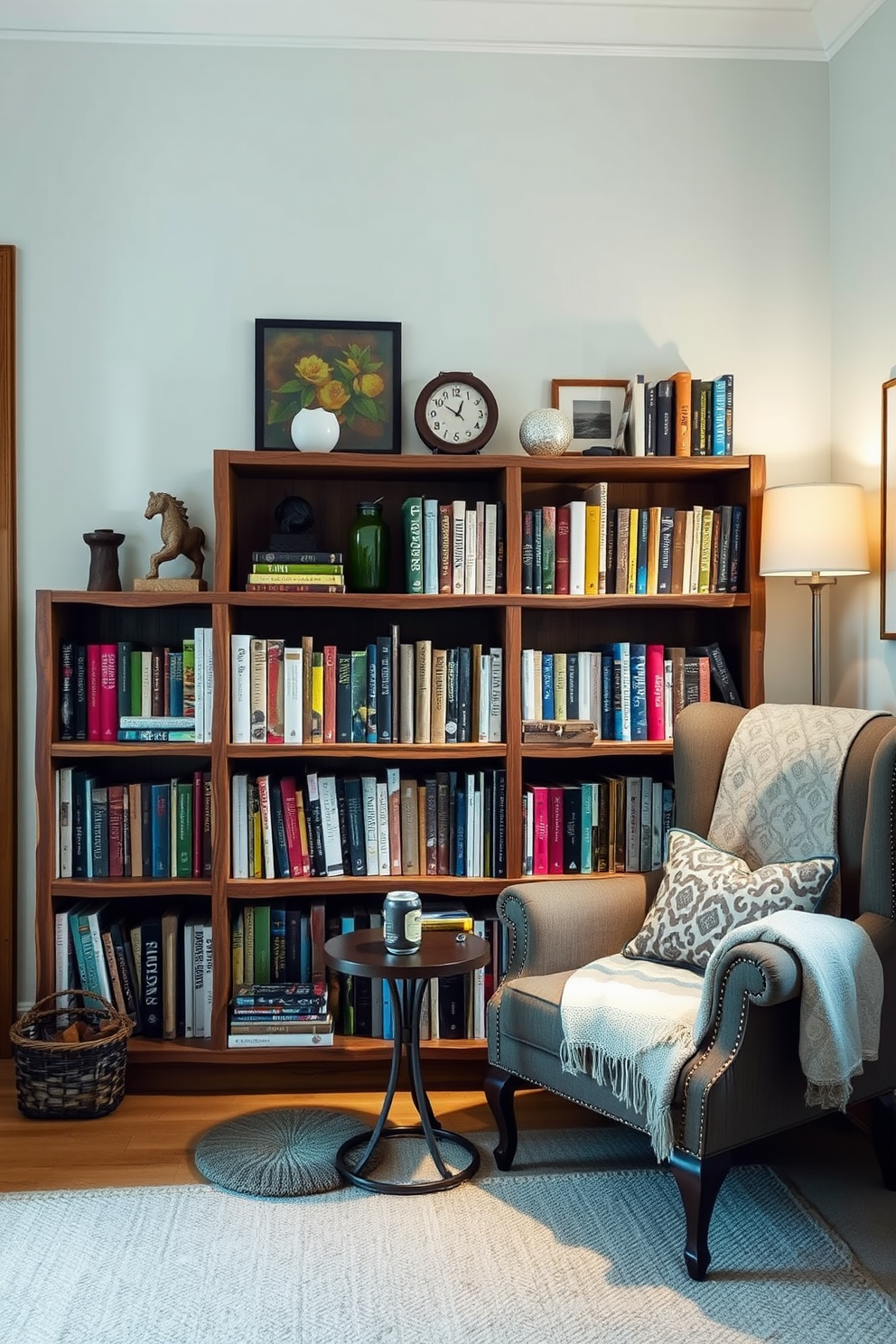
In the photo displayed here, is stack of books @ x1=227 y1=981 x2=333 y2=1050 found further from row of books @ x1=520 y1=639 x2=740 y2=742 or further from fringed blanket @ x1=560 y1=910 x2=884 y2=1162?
row of books @ x1=520 y1=639 x2=740 y2=742

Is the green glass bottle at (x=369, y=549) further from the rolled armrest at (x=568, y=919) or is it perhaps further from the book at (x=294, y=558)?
the rolled armrest at (x=568, y=919)

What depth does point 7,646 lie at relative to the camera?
3.20 metres

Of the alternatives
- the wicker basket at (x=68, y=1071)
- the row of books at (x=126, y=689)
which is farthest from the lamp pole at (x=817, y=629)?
the wicker basket at (x=68, y=1071)

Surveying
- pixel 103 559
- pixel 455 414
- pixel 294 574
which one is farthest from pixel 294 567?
pixel 455 414

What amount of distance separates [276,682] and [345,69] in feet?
5.79

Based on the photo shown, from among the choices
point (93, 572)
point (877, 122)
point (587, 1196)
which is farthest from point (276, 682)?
point (877, 122)

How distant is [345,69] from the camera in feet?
10.5

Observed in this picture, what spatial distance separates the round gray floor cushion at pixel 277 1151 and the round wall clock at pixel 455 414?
1.78 metres

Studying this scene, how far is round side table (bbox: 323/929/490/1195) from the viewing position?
237 centimetres

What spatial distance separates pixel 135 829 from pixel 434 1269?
1.40m

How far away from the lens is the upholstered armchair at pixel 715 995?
6.86 feet

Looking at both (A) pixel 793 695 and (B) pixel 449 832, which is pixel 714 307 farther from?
(B) pixel 449 832

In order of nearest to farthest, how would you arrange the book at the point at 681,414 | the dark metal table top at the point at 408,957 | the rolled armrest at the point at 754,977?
the rolled armrest at the point at 754,977
the dark metal table top at the point at 408,957
the book at the point at 681,414

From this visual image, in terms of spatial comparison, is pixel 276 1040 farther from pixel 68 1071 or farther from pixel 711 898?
pixel 711 898
